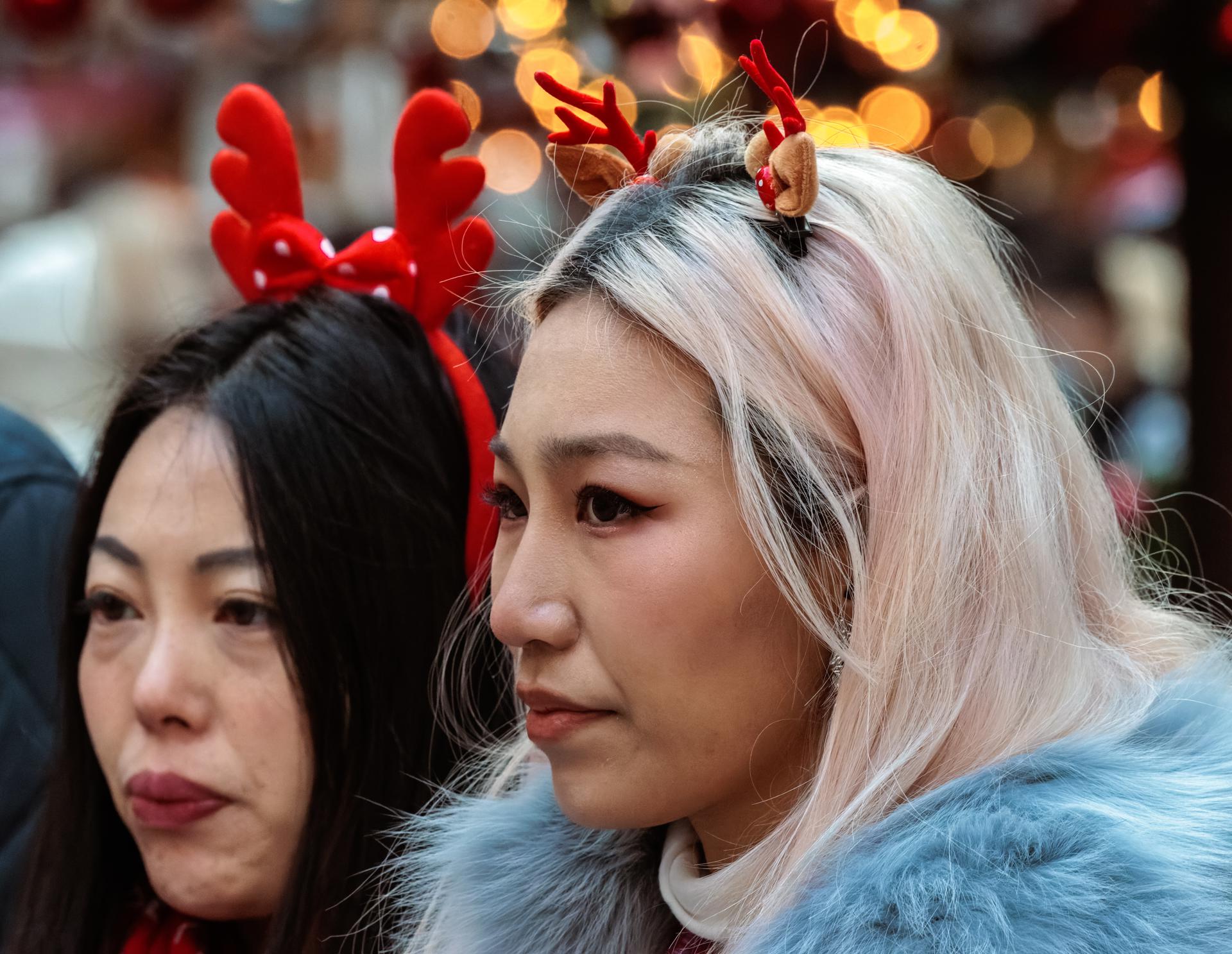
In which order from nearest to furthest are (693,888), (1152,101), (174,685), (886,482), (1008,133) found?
1. (886,482)
2. (693,888)
3. (174,685)
4. (1152,101)
5. (1008,133)

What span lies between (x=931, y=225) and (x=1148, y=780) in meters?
0.56

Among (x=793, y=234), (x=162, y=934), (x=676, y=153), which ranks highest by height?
(x=676, y=153)

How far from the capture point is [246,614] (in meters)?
1.62

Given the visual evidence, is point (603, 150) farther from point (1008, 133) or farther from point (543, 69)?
point (1008, 133)

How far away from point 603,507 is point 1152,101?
2.22 metres

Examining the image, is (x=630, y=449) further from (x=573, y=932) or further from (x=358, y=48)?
(x=358, y=48)

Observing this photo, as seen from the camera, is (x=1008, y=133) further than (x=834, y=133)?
Yes

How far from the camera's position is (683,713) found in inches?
47.1

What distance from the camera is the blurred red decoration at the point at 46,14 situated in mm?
2984

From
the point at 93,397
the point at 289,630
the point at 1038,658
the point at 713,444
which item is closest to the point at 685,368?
the point at 713,444

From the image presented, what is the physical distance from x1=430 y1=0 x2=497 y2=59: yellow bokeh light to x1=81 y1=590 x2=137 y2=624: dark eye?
2.28 meters

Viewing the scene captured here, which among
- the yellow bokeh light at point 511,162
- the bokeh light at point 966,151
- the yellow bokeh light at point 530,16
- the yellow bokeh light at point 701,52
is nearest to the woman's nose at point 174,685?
the yellow bokeh light at point 701,52

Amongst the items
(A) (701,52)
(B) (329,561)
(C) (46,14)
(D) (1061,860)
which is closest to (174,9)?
(C) (46,14)

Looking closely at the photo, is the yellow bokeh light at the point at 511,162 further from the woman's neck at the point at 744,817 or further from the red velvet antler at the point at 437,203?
the woman's neck at the point at 744,817
